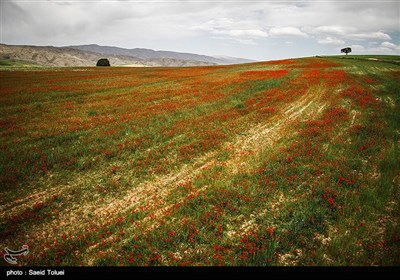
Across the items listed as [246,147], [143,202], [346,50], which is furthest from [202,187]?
[346,50]

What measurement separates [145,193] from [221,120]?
9.94 m

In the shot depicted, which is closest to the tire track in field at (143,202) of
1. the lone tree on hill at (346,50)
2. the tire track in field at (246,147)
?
the tire track in field at (246,147)

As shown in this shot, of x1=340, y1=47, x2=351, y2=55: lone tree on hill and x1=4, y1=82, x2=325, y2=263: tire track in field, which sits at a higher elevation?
x1=340, y1=47, x2=351, y2=55: lone tree on hill

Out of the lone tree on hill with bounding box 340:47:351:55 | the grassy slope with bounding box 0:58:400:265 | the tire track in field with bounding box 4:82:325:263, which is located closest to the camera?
the grassy slope with bounding box 0:58:400:265

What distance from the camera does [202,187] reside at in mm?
9086

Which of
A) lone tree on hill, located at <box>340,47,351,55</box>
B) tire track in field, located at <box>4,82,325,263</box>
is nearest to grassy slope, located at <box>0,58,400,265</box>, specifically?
tire track in field, located at <box>4,82,325,263</box>

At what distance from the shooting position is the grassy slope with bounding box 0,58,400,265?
241 inches

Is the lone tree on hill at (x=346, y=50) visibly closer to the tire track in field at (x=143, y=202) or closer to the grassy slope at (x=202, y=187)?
the grassy slope at (x=202, y=187)

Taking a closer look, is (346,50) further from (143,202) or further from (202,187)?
(143,202)

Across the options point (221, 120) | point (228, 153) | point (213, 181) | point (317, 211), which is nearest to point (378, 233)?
point (317, 211)

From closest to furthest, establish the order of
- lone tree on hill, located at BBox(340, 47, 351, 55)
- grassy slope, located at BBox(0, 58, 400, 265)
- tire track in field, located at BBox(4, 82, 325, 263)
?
grassy slope, located at BBox(0, 58, 400, 265) → tire track in field, located at BBox(4, 82, 325, 263) → lone tree on hill, located at BBox(340, 47, 351, 55)

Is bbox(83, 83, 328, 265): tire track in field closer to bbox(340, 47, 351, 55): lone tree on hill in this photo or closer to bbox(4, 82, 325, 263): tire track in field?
bbox(4, 82, 325, 263): tire track in field

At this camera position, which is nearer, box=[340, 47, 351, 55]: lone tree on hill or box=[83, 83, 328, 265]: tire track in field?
box=[83, 83, 328, 265]: tire track in field

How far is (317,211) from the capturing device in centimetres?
733
